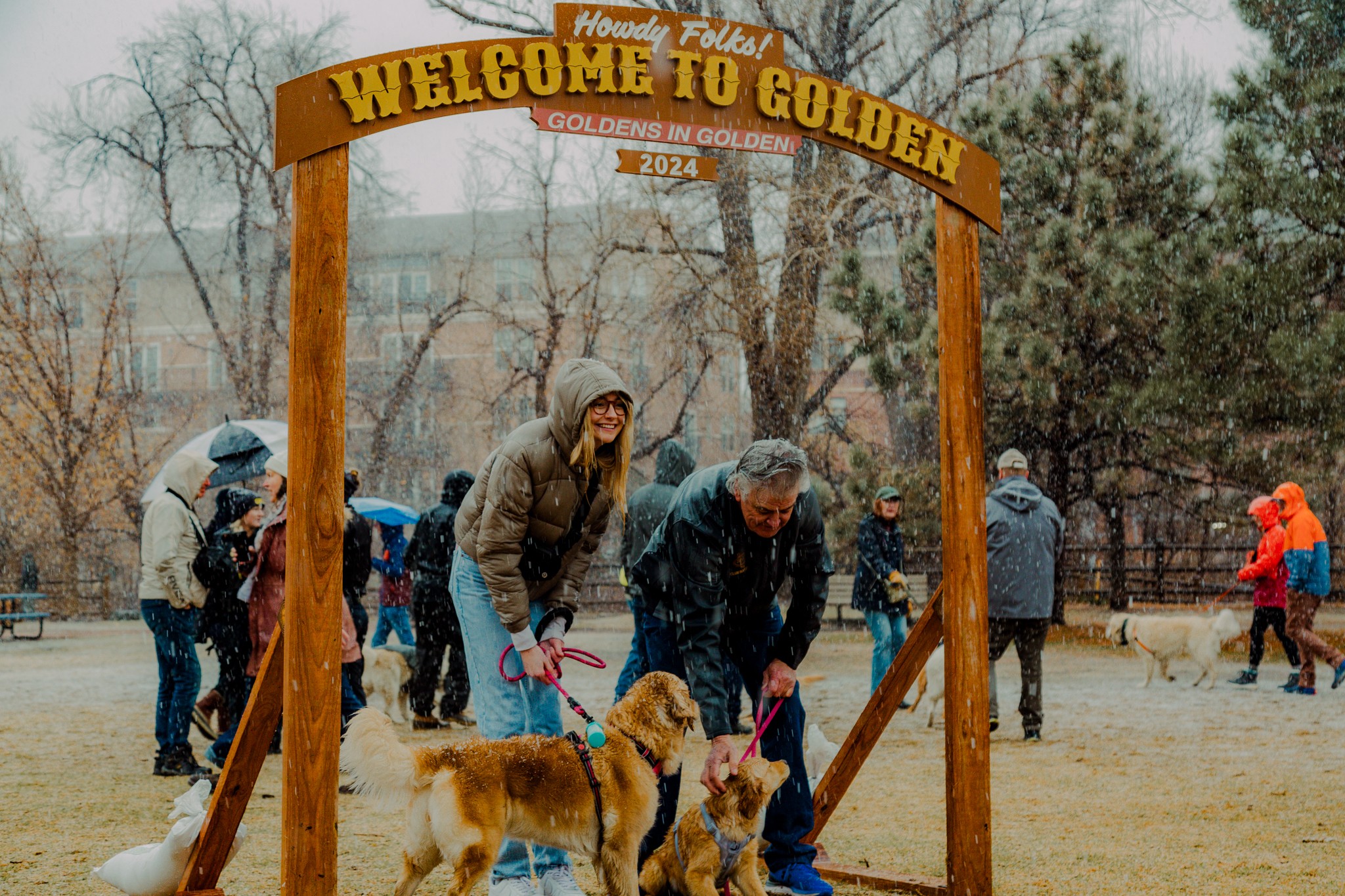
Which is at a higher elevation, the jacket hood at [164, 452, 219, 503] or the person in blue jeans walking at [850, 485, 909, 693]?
the jacket hood at [164, 452, 219, 503]

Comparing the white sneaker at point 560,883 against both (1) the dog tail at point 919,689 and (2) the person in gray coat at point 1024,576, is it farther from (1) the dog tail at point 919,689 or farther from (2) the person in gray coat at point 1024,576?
(1) the dog tail at point 919,689

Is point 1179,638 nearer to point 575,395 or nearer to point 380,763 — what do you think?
point 575,395

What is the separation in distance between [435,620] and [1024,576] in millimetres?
4135

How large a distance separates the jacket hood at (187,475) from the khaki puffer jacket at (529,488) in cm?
359

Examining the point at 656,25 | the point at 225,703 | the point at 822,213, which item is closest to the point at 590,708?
the point at 225,703

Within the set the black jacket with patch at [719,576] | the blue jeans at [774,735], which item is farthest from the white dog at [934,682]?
the black jacket with patch at [719,576]

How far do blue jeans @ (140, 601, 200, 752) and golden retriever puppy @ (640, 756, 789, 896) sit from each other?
3.80 meters

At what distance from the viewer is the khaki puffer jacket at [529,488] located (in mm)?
3834

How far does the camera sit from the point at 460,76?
373cm

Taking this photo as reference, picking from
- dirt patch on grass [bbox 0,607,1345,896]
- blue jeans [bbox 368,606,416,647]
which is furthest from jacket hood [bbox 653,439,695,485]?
blue jeans [bbox 368,606,416,647]

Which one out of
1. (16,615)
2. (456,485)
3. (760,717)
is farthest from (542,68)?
(16,615)

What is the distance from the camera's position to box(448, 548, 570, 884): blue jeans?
4047 millimetres

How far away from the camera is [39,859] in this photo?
4.89m

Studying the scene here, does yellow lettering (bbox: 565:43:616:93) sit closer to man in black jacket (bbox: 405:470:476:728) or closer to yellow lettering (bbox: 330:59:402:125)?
yellow lettering (bbox: 330:59:402:125)
